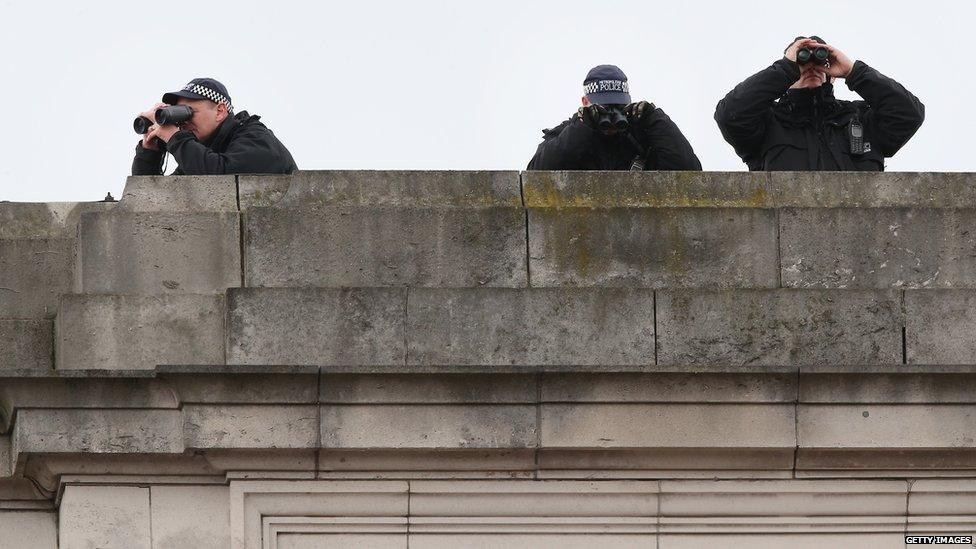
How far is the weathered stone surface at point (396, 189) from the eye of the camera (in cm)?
1736

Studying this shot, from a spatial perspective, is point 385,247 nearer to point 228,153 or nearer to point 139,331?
point 228,153

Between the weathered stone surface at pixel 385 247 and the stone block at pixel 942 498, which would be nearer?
the stone block at pixel 942 498

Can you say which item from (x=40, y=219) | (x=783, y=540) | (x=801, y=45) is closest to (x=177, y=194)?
(x=40, y=219)

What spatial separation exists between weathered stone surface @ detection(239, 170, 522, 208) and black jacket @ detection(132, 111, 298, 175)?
0.59 metres

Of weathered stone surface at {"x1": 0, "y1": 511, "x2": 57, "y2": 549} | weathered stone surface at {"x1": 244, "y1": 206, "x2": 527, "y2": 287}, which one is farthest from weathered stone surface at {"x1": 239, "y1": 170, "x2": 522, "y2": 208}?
weathered stone surface at {"x1": 0, "y1": 511, "x2": 57, "y2": 549}

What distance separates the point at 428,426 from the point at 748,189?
8.77 ft

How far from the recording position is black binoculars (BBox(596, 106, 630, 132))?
17.9 metres

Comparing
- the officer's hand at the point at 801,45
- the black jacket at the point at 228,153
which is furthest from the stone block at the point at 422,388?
the officer's hand at the point at 801,45

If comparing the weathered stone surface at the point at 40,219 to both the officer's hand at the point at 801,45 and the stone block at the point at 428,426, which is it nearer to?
the stone block at the point at 428,426

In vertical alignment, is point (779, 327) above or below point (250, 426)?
above

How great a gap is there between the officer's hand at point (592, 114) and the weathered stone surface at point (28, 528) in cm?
435

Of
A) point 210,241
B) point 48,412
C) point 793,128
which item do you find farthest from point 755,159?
point 48,412

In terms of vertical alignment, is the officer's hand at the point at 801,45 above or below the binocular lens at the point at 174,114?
above

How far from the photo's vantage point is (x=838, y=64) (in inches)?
712
